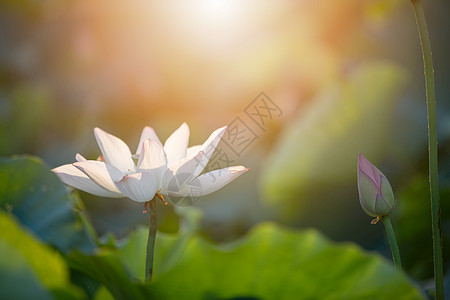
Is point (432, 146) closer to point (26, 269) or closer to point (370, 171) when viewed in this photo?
point (370, 171)

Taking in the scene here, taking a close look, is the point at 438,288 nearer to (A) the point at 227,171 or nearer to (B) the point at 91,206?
(A) the point at 227,171

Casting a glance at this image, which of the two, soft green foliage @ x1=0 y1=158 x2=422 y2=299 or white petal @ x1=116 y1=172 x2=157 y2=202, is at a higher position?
white petal @ x1=116 y1=172 x2=157 y2=202

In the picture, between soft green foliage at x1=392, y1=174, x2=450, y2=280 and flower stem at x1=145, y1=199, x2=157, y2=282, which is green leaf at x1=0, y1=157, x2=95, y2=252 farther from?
soft green foliage at x1=392, y1=174, x2=450, y2=280

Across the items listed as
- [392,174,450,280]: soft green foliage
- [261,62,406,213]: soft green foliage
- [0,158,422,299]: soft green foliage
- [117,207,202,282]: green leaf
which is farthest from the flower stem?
[261,62,406,213]: soft green foliage

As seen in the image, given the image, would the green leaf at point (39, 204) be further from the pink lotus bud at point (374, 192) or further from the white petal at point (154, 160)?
the pink lotus bud at point (374, 192)

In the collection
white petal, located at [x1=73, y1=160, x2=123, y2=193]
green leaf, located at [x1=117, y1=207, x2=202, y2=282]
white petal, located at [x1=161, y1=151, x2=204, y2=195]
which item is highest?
white petal, located at [x1=73, y1=160, x2=123, y2=193]

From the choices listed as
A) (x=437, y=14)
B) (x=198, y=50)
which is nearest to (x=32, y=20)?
(x=198, y=50)
